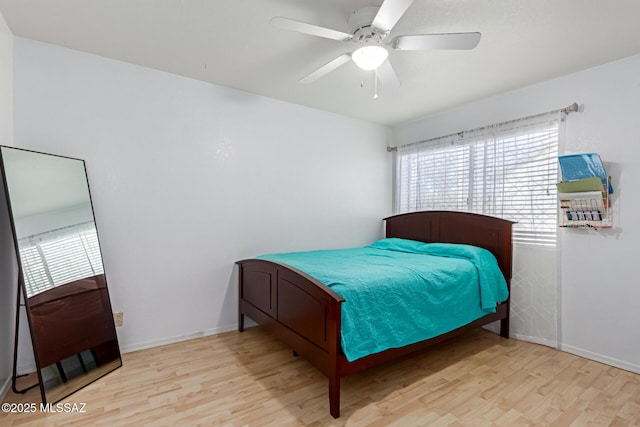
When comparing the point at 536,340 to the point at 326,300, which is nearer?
the point at 326,300

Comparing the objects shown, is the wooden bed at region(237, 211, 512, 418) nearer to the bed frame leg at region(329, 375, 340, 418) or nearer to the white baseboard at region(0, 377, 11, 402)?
the bed frame leg at region(329, 375, 340, 418)

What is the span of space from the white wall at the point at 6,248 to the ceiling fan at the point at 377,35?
196cm

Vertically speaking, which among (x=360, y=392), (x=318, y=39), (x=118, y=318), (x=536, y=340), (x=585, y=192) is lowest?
(x=536, y=340)

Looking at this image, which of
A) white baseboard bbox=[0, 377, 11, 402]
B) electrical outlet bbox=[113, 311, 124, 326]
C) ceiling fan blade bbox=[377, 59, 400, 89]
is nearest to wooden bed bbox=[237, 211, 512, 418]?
electrical outlet bbox=[113, 311, 124, 326]

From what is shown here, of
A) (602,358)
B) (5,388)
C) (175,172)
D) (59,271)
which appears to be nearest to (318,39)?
(175,172)

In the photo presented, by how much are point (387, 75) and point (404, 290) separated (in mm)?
1553

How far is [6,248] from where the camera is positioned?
216 cm

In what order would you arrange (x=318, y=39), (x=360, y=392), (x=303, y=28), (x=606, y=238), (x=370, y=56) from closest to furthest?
(x=303, y=28), (x=370, y=56), (x=360, y=392), (x=318, y=39), (x=606, y=238)

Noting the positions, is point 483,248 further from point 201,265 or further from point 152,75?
point 152,75

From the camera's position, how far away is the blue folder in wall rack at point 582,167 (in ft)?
8.28

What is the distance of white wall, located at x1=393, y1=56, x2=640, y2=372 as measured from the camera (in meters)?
2.45

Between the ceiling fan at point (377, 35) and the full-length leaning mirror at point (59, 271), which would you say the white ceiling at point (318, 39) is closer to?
the ceiling fan at point (377, 35)

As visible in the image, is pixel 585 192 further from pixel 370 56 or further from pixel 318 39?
pixel 318 39

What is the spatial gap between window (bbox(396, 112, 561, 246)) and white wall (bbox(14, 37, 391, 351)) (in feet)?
4.37
